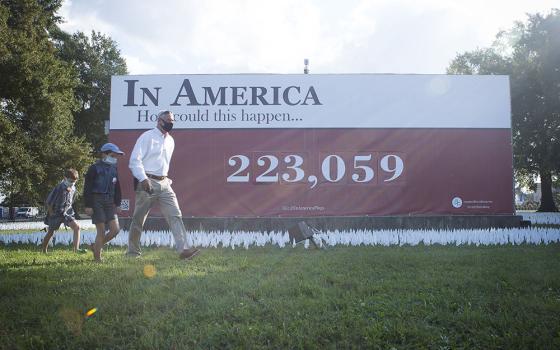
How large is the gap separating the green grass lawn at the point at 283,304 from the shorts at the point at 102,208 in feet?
2.38

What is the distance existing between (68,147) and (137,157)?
61.7ft

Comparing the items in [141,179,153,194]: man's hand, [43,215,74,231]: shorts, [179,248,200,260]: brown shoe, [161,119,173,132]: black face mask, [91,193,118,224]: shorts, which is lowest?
[179,248,200,260]: brown shoe

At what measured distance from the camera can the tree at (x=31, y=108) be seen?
18.8 m

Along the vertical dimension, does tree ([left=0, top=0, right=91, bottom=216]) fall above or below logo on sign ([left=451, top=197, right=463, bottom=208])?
above

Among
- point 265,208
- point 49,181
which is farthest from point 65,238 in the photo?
point 49,181

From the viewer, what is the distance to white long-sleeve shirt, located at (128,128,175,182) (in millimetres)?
6133

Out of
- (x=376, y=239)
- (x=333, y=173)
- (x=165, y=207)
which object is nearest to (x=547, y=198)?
(x=333, y=173)

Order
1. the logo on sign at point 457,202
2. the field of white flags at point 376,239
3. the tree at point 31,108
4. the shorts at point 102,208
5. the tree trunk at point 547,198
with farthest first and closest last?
1. the tree trunk at point 547,198
2. the tree at point 31,108
3. the logo on sign at point 457,202
4. the field of white flags at point 376,239
5. the shorts at point 102,208

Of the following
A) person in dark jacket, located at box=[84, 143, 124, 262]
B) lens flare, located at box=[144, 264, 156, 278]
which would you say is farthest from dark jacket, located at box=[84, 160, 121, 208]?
lens flare, located at box=[144, 264, 156, 278]

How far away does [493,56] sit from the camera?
2405cm

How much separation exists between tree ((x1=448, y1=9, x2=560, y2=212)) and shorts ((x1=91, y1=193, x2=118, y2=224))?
57.7 feet

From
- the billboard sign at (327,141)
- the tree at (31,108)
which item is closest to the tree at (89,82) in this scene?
the tree at (31,108)

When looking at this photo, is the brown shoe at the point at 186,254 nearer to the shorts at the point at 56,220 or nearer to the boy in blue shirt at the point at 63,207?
the boy in blue shirt at the point at 63,207

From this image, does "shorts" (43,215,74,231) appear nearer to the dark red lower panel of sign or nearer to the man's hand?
the dark red lower panel of sign
